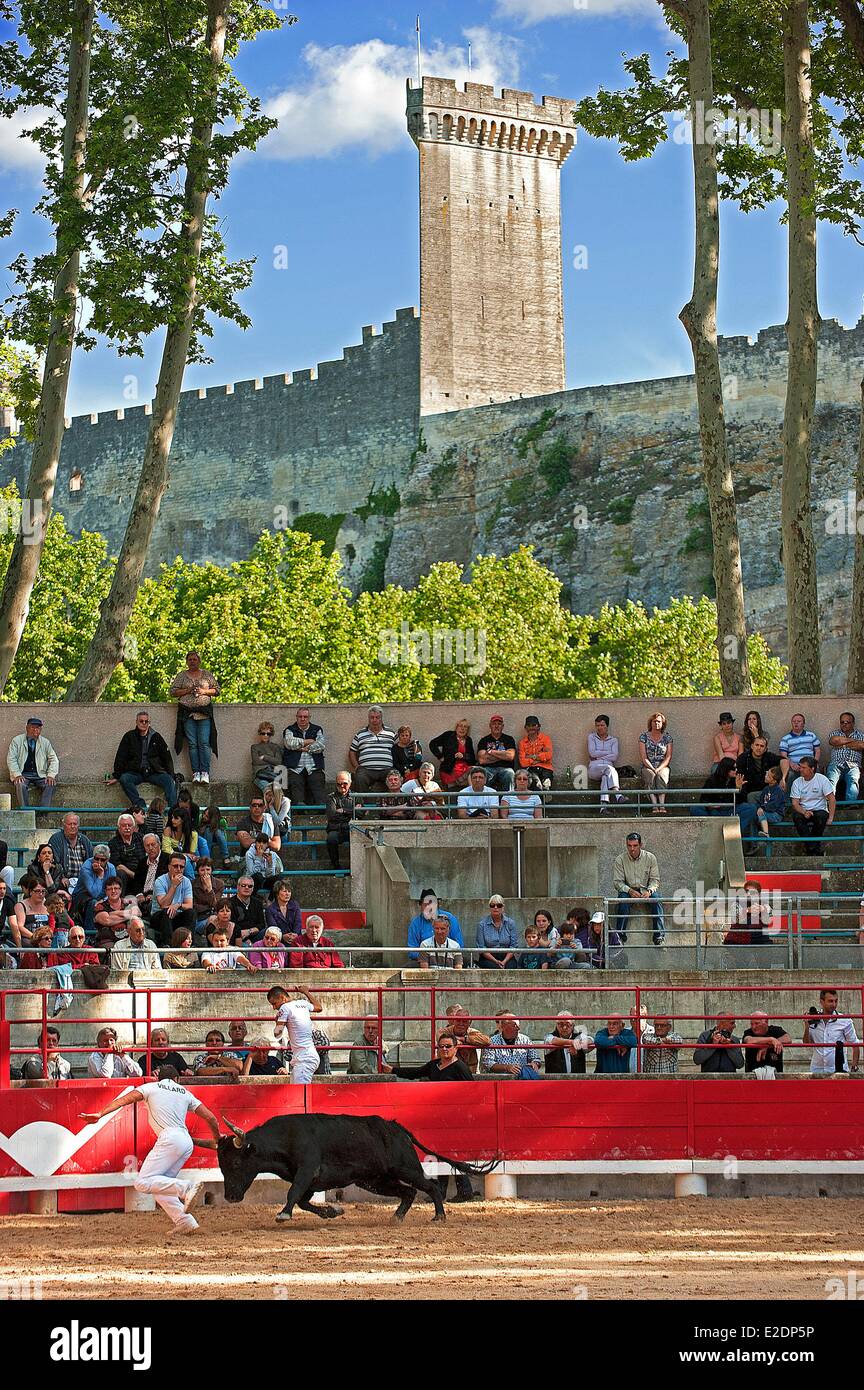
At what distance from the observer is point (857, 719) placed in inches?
1009

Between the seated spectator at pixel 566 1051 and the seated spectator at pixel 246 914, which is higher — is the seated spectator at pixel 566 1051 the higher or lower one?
the lower one

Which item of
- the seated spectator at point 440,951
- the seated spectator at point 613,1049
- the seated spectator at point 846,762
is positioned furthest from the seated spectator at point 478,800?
the seated spectator at point 613,1049

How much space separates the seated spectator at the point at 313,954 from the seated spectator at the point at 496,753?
4373mm

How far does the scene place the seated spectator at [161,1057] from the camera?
17.2 m

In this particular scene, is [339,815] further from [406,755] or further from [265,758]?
[265,758]

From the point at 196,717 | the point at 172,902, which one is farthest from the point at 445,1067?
the point at 196,717

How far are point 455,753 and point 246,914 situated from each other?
468 cm

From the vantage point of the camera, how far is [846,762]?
24.0 m

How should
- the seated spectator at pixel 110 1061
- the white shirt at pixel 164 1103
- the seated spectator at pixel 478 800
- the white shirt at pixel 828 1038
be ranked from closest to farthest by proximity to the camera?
1. the white shirt at pixel 164 1103
2. the seated spectator at pixel 110 1061
3. the white shirt at pixel 828 1038
4. the seated spectator at pixel 478 800

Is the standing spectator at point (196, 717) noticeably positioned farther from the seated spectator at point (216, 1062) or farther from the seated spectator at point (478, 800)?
the seated spectator at point (216, 1062)

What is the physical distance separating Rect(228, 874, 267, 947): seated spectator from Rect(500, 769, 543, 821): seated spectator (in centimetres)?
375

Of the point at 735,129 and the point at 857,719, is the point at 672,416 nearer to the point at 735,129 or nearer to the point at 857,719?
the point at 735,129

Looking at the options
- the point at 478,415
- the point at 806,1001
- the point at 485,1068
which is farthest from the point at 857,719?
the point at 478,415
